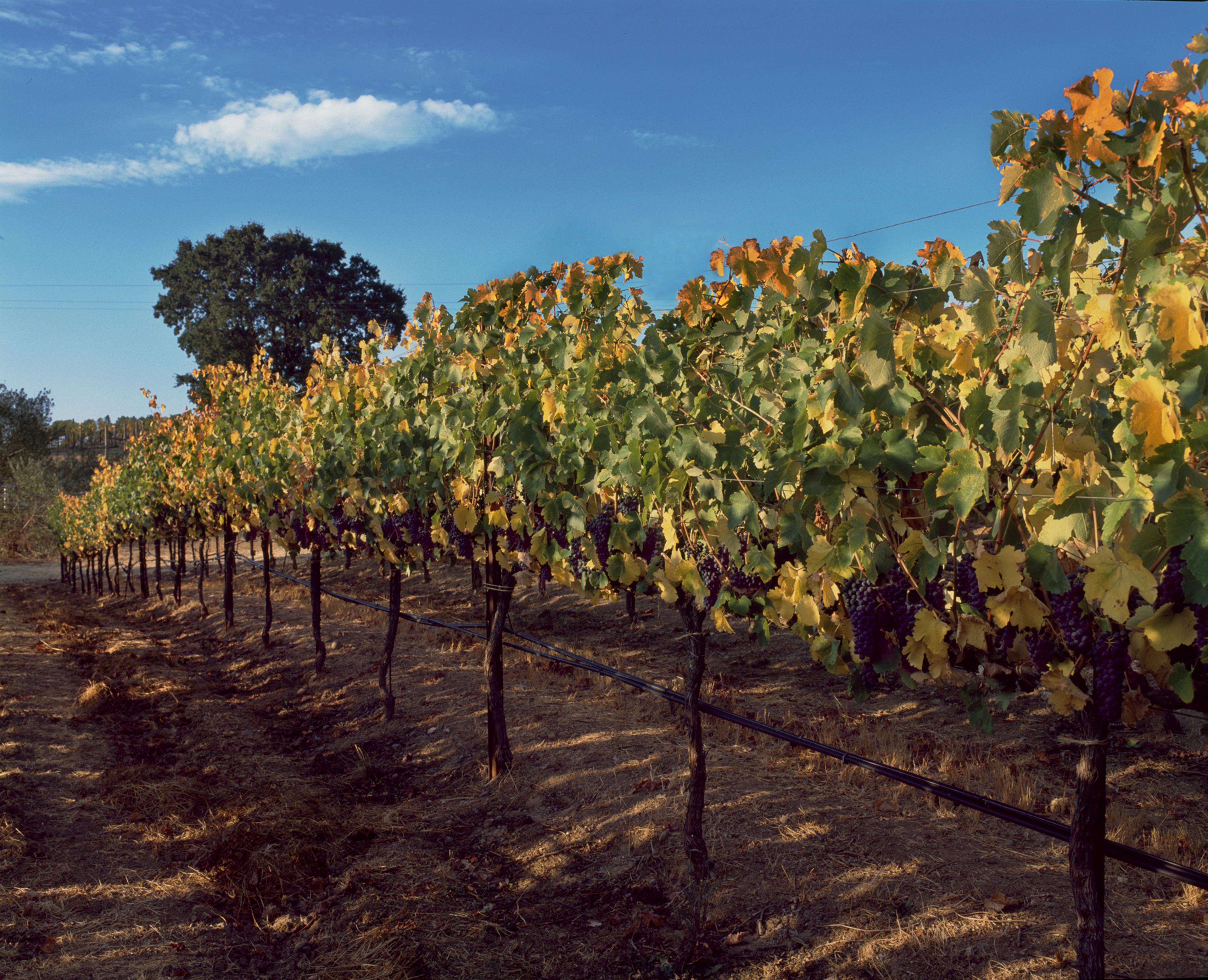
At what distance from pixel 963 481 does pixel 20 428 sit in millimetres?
50274

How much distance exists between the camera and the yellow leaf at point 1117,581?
188 cm

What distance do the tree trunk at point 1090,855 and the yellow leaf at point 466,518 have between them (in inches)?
156

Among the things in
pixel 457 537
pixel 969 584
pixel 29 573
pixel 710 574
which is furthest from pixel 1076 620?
pixel 29 573

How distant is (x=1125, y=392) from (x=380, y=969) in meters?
3.53

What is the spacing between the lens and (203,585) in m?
17.1

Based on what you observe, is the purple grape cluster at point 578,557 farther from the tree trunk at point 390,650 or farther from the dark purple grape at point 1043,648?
the tree trunk at point 390,650

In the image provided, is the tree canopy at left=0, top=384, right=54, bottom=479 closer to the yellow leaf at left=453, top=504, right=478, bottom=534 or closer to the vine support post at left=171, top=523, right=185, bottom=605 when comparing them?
the vine support post at left=171, top=523, right=185, bottom=605

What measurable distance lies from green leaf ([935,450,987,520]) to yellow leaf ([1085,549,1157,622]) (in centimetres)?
30

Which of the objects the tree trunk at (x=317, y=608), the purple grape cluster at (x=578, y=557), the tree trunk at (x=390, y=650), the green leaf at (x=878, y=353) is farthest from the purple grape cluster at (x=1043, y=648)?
the tree trunk at (x=317, y=608)

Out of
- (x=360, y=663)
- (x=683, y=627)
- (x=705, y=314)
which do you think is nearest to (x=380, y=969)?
(x=705, y=314)

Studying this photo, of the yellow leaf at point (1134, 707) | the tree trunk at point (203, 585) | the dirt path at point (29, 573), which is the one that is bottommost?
the dirt path at point (29, 573)

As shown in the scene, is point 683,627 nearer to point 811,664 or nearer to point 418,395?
point 811,664

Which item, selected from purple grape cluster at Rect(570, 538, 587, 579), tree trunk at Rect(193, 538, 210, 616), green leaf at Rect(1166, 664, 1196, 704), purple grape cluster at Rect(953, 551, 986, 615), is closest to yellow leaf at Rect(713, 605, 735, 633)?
purple grape cluster at Rect(953, 551, 986, 615)

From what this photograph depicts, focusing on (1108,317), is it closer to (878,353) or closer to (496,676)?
(878,353)
